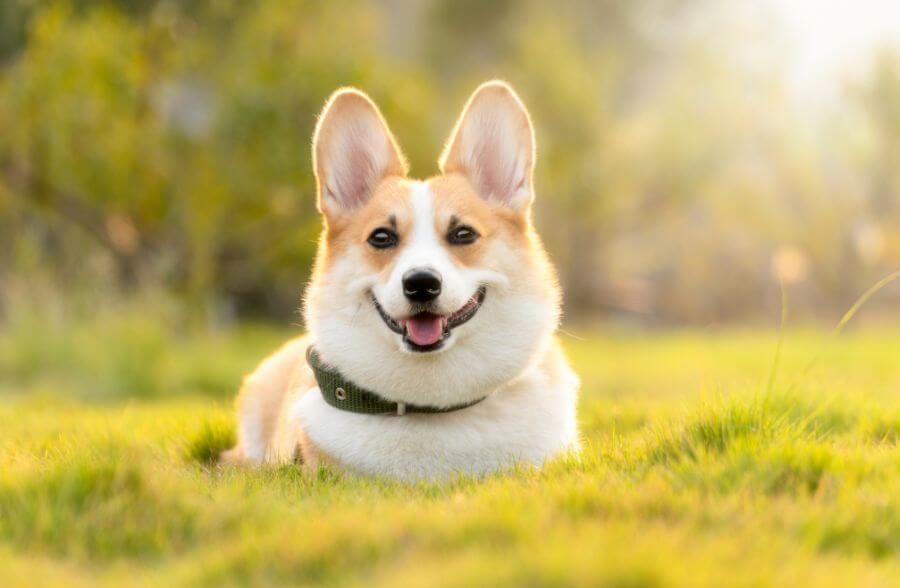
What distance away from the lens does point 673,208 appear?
21953 mm

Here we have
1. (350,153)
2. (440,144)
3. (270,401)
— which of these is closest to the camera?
(350,153)

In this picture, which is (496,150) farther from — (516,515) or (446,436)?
(516,515)

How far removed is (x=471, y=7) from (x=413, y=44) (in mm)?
1725

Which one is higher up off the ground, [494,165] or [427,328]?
[494,165]

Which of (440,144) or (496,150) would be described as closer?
Result: (496,150)

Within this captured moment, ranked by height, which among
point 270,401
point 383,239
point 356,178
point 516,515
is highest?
point 356,178

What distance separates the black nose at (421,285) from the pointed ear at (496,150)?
85cm

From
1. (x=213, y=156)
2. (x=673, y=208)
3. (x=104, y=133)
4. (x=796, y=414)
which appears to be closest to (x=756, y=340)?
(x=673, y=208)

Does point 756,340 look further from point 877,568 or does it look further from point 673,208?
point 877,568

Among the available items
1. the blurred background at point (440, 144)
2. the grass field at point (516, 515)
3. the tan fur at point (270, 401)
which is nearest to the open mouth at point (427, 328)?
the grass field at point (516, 515)

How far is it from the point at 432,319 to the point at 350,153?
103cm

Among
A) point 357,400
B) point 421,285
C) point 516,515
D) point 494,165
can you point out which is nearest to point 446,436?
point 357,400

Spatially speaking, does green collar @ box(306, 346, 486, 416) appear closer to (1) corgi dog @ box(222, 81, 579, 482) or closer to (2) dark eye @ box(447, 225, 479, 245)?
(1) corgi dog @ box(222, 81, 579, 482)

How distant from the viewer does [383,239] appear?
12.2 ft
